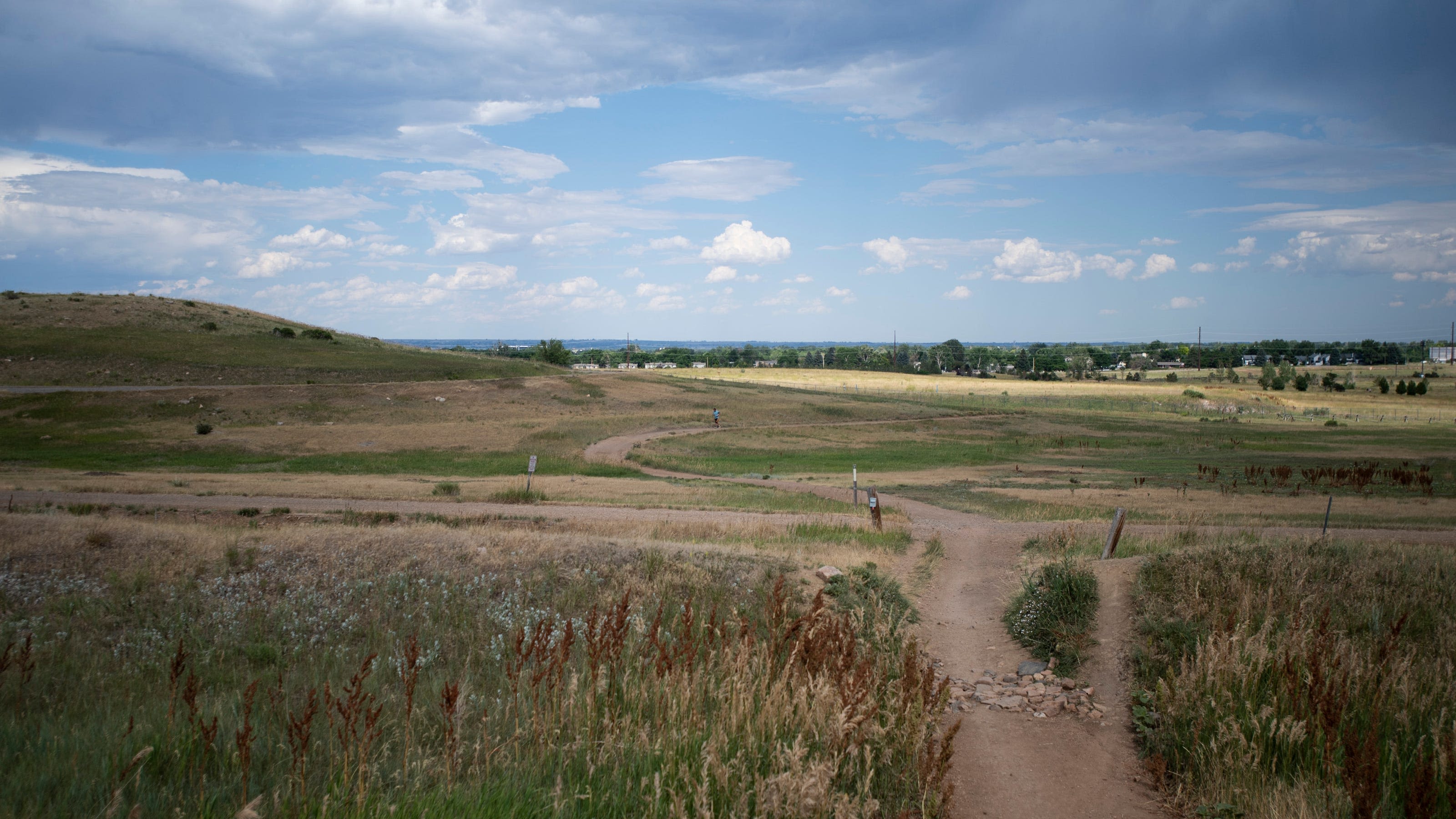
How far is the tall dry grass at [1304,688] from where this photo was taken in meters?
5.07

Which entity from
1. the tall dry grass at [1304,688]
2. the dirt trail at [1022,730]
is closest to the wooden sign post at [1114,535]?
the dirt trail at [1022,730]

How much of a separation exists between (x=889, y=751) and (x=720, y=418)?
64.7 meters

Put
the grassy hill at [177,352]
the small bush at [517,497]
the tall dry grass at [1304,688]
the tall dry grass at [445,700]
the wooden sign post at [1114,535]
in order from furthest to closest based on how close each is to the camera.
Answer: the grassy hill at [177,352], the small bush at [517,497], the wooden sign post at [1114,535], the tall dry grass at [1304,688], the tall dry grass at [445,700]

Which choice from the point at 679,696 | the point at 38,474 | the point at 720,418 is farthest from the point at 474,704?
the point at 720,418

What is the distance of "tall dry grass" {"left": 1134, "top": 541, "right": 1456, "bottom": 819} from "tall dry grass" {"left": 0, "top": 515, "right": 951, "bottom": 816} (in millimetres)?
2203

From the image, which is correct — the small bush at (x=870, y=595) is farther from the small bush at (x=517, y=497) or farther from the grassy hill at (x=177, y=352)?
the grassy hill at (x=177, y=352)

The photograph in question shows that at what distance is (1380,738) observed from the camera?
228 inches

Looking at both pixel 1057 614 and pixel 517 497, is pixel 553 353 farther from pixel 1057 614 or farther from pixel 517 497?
pixel 1057 614

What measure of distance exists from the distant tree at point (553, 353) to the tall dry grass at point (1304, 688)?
130213 millimetres

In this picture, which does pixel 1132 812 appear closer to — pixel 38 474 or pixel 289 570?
pixel 289 570

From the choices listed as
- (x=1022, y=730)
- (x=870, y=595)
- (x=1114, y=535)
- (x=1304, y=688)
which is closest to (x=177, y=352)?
(x=870, y=595)

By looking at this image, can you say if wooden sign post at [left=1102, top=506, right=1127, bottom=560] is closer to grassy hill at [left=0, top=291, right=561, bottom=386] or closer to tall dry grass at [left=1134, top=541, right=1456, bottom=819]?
tall dry grass at [left=1134, top=541, right=1456, bottom=819]

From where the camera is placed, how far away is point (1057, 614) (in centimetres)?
1007

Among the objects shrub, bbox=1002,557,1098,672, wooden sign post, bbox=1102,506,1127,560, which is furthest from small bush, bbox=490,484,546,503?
shrub, bbox=1002,557,1098,672
